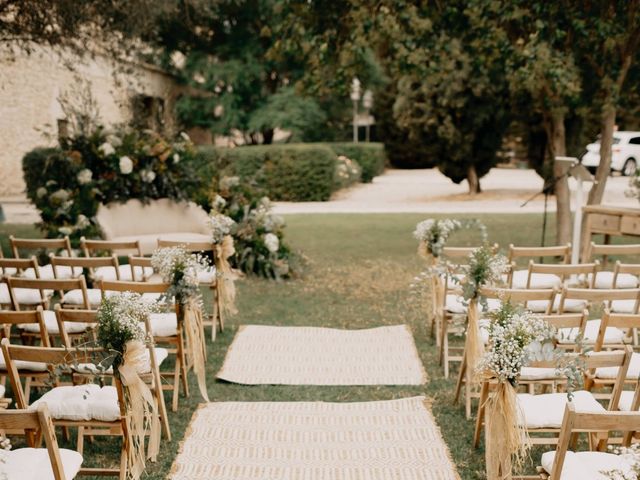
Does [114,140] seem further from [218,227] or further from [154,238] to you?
[218,227]

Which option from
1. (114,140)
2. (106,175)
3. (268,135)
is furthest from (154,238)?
(268,135)

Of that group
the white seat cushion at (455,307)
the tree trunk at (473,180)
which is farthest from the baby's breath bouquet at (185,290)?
the tree trunk at (473,180)

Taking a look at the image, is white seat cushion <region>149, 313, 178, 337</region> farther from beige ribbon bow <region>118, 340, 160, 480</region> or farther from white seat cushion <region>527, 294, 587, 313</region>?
white seat cushion <region>527, 294, 587, 313</region>

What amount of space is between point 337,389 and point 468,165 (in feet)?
50.2

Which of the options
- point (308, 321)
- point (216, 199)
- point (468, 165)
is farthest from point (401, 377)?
point (468, 165)

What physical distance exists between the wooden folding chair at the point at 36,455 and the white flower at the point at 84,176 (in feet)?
21.0

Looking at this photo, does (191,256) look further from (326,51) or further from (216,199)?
(326,51)

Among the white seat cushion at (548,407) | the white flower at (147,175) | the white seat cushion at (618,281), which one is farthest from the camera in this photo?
the white flower at (147,175)

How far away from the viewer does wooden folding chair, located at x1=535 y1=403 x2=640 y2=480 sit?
271 cm

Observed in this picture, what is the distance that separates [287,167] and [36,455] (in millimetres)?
17167

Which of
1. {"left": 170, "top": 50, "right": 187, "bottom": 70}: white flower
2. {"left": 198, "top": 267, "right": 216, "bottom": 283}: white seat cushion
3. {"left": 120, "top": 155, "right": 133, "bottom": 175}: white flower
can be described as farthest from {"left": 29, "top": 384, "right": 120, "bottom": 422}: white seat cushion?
{"left": 170, "top": 50, "right": 187, "bottom": 70}: white flower

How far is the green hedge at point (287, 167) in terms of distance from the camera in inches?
790

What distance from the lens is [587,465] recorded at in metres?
3.14

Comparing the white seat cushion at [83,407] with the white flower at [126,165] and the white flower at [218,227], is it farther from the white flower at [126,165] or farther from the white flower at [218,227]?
the white flower at [126,165]
